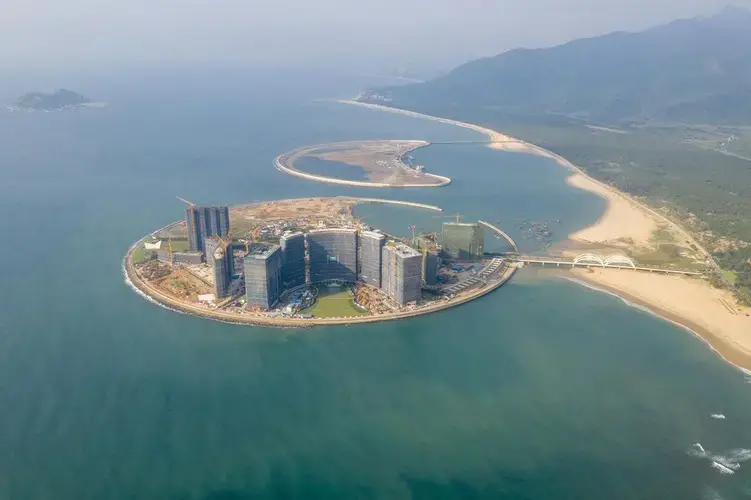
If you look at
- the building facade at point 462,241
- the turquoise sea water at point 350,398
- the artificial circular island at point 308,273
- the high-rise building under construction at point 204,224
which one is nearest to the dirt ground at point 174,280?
the artificial circular island at point 308,273

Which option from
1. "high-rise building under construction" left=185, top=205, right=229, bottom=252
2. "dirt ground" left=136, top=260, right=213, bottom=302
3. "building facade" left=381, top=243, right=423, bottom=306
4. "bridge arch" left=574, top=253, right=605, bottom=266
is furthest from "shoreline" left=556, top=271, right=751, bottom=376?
"dirt ground" left=136, top=260, right=213, bottom=302

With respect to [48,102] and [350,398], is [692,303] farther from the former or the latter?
[48,102]

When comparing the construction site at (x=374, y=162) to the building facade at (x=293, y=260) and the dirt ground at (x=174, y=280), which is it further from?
the dirt ground at (x=174, y=280)

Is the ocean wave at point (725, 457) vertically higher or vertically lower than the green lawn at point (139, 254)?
lower

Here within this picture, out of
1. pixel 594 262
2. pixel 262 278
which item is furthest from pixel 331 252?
pixel 594 262

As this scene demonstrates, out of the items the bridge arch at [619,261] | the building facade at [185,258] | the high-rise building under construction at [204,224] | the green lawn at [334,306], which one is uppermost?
the high-rise building under construction at [204,224]

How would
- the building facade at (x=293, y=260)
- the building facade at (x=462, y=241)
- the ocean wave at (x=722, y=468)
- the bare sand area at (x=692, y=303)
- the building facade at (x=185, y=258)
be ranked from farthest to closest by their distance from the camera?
the building facade at (x=462, y=241) < the building facade at (x=185, y=258) < the building facade at (x=293, y=260) < the bare sand area at (x=692, y=303) < the ocean wave at (x=722, y=468)

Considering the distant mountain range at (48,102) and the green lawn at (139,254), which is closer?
the green lawn at (139,254)
